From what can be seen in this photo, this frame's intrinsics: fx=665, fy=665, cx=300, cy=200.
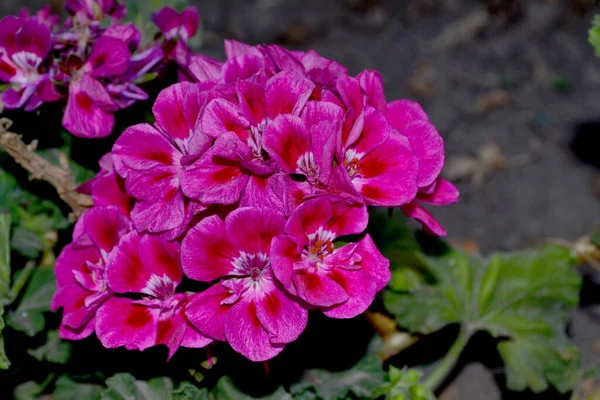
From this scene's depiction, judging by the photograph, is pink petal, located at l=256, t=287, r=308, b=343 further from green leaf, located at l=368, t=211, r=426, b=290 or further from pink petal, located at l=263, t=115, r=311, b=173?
green leaf, located at l=368, t=211, r=426, b=290

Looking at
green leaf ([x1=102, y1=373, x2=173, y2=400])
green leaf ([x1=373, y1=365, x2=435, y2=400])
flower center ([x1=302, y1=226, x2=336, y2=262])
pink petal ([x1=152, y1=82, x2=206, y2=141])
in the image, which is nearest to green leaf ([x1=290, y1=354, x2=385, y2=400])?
green leaf ([x1=373, y1=365, x2=435, y2=400])

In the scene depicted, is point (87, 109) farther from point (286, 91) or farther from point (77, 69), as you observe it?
point (286, 91)

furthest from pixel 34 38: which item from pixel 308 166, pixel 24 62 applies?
pixel 308 166

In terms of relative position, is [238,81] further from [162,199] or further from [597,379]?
[597,379]

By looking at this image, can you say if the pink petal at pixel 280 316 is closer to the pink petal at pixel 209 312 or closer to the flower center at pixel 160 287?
the pink petal at pixel 209 312

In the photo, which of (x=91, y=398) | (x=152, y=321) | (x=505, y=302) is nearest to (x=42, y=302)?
(x=91, y=398)

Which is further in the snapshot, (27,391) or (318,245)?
(27,391)

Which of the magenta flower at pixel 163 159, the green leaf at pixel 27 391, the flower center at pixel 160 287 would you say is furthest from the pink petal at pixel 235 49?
the green leaf at pixel 27 391
